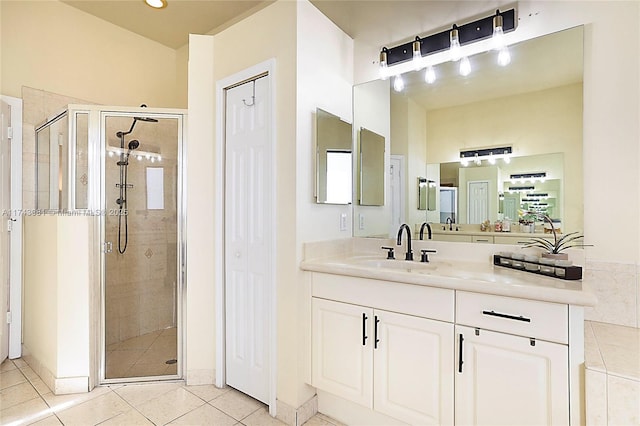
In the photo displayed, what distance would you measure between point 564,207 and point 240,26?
229cm

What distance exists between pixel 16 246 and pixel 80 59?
1.72 m

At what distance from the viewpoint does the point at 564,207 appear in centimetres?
181

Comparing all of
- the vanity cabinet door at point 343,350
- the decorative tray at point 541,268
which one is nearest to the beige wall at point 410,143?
the decorative tray at point 541,268

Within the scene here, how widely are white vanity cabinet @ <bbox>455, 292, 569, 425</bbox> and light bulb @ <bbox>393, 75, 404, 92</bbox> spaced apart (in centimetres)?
151

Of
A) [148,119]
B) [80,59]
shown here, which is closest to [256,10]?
[148,119]

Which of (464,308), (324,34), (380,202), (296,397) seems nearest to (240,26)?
(324,34)

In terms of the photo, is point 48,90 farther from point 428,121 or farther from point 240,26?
point 428,121

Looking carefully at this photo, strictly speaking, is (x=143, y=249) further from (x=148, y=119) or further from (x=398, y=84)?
(x=398, y=84)

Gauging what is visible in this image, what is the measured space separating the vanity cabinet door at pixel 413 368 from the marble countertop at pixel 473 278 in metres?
0.21

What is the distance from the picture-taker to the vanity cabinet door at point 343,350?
5.88 feet

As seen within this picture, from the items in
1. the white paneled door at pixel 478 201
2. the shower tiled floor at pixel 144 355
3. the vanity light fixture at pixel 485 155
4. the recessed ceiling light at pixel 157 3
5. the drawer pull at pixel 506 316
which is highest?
the recessed ceiling light at pixel 157 3

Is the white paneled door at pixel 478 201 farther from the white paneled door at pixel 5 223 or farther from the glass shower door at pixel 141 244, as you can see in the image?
the white paneled door at pixel 5 223

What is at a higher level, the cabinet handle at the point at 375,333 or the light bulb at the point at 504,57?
the light bulb at the point at 504,57

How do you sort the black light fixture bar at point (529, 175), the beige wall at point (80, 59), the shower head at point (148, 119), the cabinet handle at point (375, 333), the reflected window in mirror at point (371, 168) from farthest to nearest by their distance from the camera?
the beige wall at point (80, 59) < the shower head at point (148, 119) < the reflected window in mirror at point (371, 168) < the black light fixture bar at point (529, 175) < the cabinet handle at point (375, 333)
